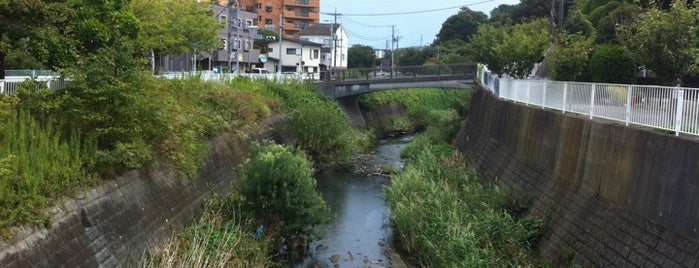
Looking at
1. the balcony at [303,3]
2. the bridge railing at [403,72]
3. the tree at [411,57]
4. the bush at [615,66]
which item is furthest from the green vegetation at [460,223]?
the balcony at [303,3]

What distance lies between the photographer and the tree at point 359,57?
323ft

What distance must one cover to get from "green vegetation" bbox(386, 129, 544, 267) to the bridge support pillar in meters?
26.9

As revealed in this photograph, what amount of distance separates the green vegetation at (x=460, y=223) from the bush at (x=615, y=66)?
458cm

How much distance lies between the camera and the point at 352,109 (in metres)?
49.3

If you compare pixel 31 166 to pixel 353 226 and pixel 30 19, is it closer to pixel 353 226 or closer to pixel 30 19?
pixel 30 19

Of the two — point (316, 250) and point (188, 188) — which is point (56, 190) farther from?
point (316, 250)

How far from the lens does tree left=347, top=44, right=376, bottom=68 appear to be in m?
98.3

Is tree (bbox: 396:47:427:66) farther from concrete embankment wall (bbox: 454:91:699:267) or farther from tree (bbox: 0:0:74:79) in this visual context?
tree (bbox: 0:0:74:79)

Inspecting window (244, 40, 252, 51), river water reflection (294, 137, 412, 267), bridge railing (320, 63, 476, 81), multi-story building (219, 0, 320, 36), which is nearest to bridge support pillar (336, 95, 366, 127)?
bridge railing (320, 63, 476, 81)

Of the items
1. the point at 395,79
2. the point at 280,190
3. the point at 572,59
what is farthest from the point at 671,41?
the point at 395,79

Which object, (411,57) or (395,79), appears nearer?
(395,79)

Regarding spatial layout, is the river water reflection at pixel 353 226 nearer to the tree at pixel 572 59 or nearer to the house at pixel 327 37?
the tree at pixel 572 59

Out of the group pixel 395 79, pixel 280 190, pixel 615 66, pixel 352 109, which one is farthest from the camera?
pixel 352 109

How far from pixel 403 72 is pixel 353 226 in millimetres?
27123
